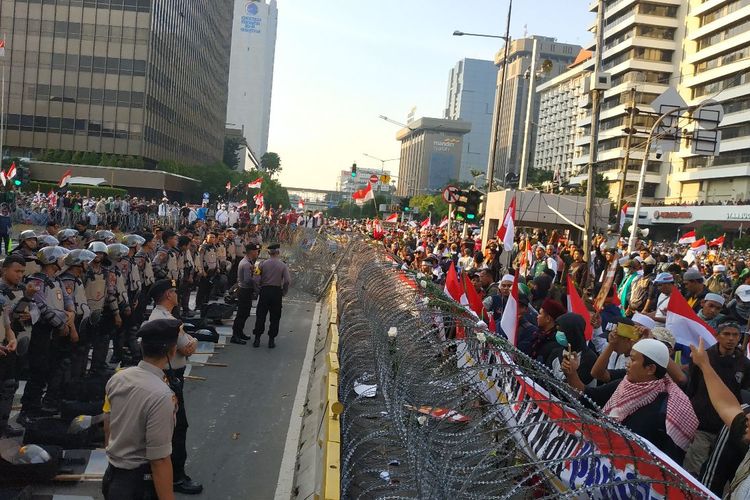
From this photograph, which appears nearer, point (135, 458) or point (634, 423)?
point (135, 458)

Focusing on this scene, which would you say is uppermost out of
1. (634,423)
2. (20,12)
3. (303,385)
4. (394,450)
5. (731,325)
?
(20,12)

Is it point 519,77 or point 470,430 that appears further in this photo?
point 519,77

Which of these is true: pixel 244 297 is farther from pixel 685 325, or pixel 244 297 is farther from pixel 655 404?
pixel 655 404

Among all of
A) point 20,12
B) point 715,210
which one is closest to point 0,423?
point 715,210

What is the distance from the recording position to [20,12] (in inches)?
2613

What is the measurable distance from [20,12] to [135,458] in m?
73.7

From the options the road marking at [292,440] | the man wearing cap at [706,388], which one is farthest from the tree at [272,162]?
the man wearing cap at [706,388]

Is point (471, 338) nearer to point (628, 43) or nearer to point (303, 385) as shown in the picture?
point (303, 385)

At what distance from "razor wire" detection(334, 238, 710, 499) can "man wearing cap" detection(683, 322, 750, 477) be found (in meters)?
0.78

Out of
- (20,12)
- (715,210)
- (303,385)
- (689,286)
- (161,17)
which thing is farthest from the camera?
(161,17)

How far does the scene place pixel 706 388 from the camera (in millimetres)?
5117

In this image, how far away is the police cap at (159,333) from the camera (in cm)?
402

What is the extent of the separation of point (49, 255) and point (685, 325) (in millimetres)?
6493

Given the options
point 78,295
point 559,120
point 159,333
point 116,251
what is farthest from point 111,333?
point 559,120
